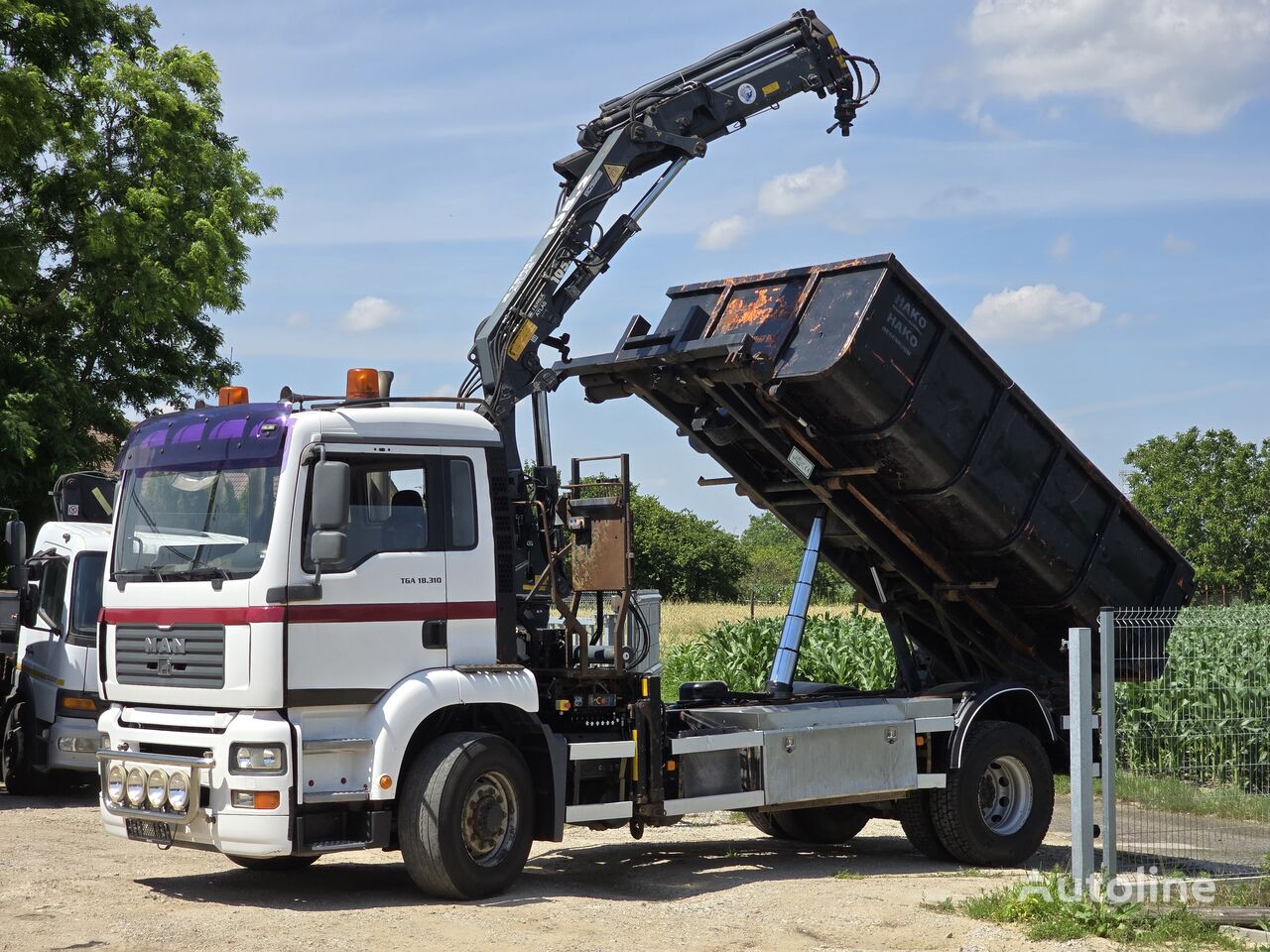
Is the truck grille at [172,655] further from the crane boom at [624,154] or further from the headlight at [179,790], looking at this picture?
the crane boom at [624,154]

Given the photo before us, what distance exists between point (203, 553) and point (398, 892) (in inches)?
99.0

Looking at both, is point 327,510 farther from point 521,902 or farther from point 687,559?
point 687,559

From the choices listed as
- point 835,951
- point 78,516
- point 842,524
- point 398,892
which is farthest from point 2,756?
point 835,951

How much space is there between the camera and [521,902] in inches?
355

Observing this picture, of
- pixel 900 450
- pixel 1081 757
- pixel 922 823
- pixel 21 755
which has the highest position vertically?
pixel 900 450

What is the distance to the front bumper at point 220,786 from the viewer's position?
27.7 ft

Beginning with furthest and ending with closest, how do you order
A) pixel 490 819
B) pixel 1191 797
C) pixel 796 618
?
pixel 796 618 → pixel 1191 797 → pixel 490 819

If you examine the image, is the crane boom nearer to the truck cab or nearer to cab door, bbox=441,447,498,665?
cab door, bbox=441,447,498,665

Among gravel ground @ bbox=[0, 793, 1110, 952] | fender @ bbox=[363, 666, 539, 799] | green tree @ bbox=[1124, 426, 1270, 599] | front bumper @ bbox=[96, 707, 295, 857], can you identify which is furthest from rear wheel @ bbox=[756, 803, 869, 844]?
green tree @ bbox=[1124, 426, 1270, 599]

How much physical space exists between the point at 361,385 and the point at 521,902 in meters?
3.41

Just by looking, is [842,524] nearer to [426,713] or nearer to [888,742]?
[888,742]

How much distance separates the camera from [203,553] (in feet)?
29.4

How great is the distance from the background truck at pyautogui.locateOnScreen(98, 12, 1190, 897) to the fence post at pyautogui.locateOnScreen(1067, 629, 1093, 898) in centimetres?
159

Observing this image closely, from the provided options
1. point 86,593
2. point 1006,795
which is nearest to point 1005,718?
point 1006,795
